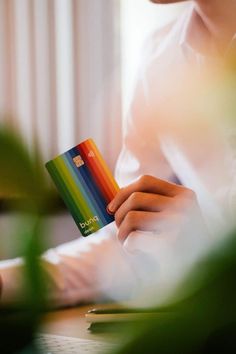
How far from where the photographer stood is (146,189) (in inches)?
11.7

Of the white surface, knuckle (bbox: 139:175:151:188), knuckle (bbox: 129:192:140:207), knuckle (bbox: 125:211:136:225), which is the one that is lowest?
the white surface

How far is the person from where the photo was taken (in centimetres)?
16

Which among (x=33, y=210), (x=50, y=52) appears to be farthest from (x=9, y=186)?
(x=50, y=52)

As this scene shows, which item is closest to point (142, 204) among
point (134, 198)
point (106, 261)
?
point (134, 198)

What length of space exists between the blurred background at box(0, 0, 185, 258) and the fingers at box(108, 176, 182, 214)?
0.03 metres

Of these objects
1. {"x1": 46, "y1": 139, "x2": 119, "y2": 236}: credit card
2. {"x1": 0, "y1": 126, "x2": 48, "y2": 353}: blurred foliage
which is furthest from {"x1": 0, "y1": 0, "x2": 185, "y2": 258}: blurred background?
{"x1": 0, "y1": 126, "x2": 48, "y2": 353}: blurred foliage

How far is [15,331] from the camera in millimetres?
125

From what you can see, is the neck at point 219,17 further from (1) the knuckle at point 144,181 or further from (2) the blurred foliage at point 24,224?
(2) the blurred foliage at point 24,224

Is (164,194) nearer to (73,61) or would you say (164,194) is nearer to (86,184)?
(86,184)

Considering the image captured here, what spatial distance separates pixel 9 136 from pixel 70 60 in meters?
0.28

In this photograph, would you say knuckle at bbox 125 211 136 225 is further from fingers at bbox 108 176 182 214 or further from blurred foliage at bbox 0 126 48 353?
blurred foliage at bbox 0 126 48 353

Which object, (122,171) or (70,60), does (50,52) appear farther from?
(122,171)

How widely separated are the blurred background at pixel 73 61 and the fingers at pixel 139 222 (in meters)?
0.03

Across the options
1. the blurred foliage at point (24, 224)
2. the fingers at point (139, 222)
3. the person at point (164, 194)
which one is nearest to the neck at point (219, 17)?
the person at point (164, 194)
